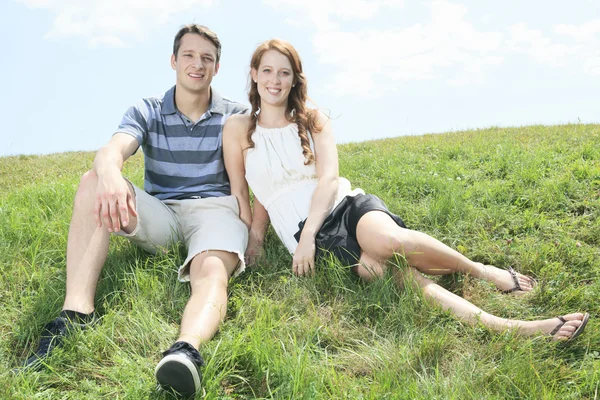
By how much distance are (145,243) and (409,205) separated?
283 centimetres

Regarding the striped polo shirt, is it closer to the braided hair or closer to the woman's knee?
the braided hair

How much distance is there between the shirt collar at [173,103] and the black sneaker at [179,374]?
2.43 meters

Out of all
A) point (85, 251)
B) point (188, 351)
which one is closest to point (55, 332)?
point (85, 251)

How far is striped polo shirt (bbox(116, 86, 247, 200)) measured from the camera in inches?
172

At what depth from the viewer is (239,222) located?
4156 mm

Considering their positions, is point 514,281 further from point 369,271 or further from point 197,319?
point 197,319

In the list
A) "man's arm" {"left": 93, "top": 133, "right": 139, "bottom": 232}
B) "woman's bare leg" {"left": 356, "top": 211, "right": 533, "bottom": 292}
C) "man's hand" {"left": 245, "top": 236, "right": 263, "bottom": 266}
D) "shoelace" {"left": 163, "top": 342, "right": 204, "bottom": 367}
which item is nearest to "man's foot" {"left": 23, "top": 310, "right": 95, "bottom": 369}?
"man's arm" {"left": 93, "top": 133, "right": 139, "bottom": 232}

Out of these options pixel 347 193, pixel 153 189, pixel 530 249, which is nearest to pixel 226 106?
pixel 153 189

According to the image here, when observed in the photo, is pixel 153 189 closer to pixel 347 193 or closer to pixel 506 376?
pixel 347 193

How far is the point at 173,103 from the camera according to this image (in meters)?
4.44

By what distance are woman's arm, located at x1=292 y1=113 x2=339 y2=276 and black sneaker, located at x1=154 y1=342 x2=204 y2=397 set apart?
1.29 m

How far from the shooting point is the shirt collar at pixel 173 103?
174 inches

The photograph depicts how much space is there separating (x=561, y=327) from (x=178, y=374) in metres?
2.37

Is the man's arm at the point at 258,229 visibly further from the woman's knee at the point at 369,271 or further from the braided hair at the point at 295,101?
the woman's knee at the point at 369,271
